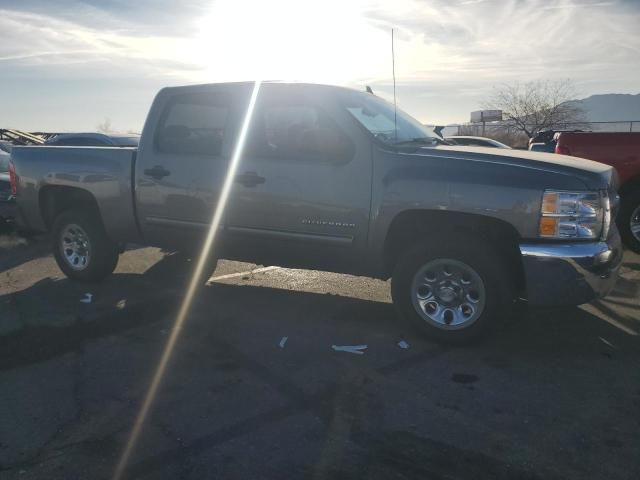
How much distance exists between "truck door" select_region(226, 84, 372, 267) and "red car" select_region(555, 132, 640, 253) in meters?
4.59

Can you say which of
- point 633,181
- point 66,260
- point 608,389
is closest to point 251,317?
point 66,260

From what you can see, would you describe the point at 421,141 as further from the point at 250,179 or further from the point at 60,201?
the point at 60,201

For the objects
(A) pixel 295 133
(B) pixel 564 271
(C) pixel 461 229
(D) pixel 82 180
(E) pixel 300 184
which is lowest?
(B) pixel 564 271

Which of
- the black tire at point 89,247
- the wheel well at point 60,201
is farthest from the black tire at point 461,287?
the wheel well at point 60,201

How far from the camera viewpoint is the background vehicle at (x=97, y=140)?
12.9m

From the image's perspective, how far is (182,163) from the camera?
5.30 metres

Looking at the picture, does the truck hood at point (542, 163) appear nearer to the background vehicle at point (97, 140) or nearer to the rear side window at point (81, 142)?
the background vehicle at point (97, 140)

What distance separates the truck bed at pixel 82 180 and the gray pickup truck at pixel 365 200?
22 mm

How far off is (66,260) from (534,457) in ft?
16.8

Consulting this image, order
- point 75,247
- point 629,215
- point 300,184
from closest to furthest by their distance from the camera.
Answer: point 300,184, point 75,247, point 629,215

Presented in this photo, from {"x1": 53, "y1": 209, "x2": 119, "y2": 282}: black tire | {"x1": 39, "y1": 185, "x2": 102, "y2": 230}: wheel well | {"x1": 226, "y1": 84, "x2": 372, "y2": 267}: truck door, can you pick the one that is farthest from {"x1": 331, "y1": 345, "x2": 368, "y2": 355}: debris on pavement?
{"x1": 39, "y1": 185, "x2": 102, "y2": 230}: wheel well

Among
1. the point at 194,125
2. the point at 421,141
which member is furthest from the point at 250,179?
the point at 421,141

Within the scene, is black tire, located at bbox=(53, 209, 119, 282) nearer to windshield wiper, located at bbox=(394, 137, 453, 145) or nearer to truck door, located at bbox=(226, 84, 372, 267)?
truck door, located at bbox=(226, 84, 372, 267)

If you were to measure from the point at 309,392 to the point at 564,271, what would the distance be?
1871mm
